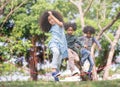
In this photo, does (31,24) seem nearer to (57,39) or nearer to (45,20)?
(45,20)

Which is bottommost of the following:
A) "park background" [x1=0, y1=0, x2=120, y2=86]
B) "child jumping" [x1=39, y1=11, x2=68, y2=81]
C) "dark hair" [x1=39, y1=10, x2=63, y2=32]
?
"child jumping" [x1=39, y1=11, x2=68, y2=81]

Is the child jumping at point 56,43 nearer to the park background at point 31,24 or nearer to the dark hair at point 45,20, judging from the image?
the dark hair at point 45,20

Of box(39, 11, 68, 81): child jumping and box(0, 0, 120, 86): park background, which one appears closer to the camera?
box(39, 11, 68, 81): child jumping

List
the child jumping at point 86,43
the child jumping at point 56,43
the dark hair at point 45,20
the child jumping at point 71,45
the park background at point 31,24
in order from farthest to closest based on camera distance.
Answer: the park background at point 31,24
the child jumping at point 86,43
the child jumping at point 71,45
the dark hair at point 45,20
the child jumping at point 56,43

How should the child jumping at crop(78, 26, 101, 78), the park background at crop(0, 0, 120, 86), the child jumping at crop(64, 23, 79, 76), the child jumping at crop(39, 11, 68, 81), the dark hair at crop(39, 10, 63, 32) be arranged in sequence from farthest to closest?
the park background at crop(0, 0, 120, 86) → the child jumping at crop(78, 26, 101, 78) → the child jumping at crop(64, 23, 79, 76) → the dark hair at crop(39, 10, 63, 32) → the child jumping at crop(39, 11, 68, 81)

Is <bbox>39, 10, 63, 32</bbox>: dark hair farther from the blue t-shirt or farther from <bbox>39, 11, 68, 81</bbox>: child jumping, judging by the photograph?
the blue t-shirt

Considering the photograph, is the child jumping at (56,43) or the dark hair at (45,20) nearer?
the child jumping at (56,43)

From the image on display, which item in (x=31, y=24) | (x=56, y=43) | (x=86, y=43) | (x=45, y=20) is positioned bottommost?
(x=56, y=43)

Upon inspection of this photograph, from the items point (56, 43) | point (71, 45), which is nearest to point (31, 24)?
point (71, 45)

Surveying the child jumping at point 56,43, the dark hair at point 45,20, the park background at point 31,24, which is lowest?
the child jumping at point 56,43

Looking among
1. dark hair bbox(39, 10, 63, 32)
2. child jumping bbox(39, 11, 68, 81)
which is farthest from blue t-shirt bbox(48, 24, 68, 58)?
dark hair bbox(39, 10, 63, 32)

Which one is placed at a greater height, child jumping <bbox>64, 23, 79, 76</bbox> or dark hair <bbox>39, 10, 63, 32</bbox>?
dark hair <bbox>39, 10, 63, 32</bbox>

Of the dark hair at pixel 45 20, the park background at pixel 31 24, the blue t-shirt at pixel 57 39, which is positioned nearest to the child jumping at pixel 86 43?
the dark hair at pixel 45 20

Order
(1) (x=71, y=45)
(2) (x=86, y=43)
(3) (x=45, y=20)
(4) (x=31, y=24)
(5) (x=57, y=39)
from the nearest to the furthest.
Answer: (5) (x=57, y=39)
(3) (x=45, y=20)
(1) (x=71, y=45)
(2) (x=86, y=43)
(4) (x=31, y=24)
